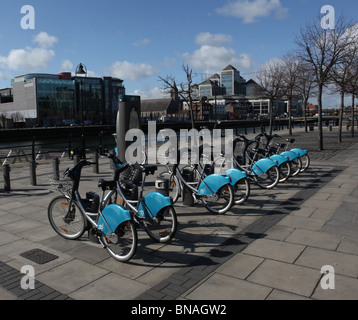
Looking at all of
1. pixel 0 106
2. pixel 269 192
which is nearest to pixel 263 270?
pixel 269 192

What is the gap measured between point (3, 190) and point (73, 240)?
443 cm

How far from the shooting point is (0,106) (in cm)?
10681

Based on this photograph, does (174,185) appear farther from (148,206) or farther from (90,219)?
(90,219)

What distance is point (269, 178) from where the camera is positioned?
8.36m

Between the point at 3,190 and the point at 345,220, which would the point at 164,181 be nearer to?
the point at 345,220

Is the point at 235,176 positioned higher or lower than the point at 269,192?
higher

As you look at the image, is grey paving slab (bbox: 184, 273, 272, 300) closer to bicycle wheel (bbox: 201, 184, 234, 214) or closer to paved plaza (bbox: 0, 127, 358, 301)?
paved plaza (bbox: 0, 127, 358, 301)

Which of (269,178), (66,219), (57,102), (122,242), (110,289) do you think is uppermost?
(57,102)

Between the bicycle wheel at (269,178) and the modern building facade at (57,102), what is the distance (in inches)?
3130

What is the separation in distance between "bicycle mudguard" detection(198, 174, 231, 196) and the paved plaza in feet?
1.61

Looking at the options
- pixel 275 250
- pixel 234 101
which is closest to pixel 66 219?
pixel 275 250

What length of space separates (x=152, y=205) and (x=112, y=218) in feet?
1.99

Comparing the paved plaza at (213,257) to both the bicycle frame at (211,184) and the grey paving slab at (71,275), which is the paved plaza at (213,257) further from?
the bicycle frame at (211,184)
